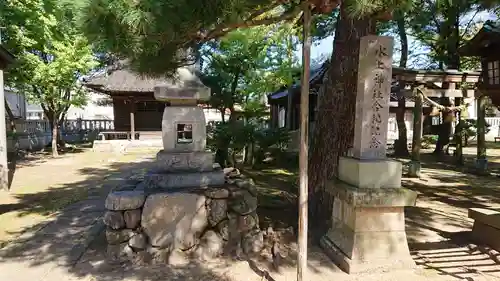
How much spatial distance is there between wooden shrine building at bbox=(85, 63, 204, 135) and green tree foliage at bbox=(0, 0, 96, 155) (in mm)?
2042

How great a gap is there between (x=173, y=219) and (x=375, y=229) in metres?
2.39

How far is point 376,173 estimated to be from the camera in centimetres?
363

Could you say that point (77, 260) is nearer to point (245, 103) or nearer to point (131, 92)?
point (245, 103)

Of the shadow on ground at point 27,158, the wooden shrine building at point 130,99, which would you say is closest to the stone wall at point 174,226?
the shadow on ground at point 27,158

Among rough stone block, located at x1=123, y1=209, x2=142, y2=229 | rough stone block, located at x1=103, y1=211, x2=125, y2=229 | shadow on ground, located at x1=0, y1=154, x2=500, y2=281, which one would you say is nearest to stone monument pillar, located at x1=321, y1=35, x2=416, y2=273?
shadow on ground, located at x1=0, y1=154, x2=500, y2=281

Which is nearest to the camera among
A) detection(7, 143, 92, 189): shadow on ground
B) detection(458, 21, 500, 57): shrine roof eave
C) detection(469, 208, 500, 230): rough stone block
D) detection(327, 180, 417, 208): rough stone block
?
detection(327, 180, 417, 208): rough stone block

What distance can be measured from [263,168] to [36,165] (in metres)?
8.97

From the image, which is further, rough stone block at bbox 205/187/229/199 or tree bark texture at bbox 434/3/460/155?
tree bark texture at bbox 434/3/460/155

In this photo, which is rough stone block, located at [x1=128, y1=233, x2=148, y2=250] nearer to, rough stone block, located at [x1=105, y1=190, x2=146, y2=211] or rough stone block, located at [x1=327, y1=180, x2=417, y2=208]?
rough stone block, located at [x1=105, y1=190, x2=146, y2=211]

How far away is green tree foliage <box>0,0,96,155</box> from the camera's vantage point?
1052 centimetres

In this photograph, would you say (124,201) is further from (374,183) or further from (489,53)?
(489,53)

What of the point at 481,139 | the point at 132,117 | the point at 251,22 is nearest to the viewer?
the point at 251,22

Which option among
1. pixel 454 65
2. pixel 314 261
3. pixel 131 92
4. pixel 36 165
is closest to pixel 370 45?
pixel 314 261

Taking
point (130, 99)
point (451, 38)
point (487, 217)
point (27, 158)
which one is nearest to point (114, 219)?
point (487, 217)
